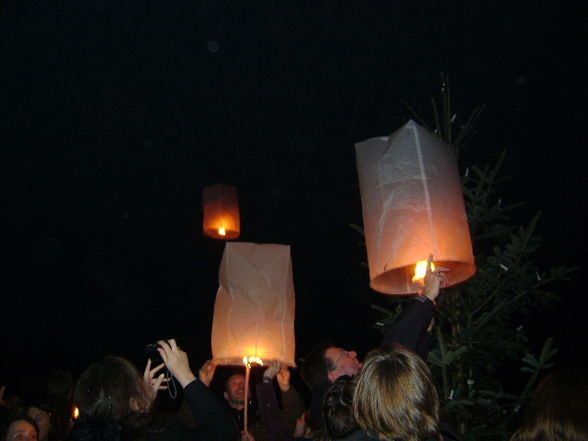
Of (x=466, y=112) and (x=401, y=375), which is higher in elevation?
(x=466, y=112)

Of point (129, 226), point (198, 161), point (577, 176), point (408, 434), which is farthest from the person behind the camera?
point (129, 226)

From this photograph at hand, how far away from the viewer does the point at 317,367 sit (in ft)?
13.6

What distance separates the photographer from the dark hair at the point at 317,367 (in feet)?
13.5

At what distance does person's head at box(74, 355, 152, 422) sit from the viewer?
2465 mm

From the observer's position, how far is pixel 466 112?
10922 mm

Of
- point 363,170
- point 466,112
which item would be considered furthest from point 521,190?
point 363,170

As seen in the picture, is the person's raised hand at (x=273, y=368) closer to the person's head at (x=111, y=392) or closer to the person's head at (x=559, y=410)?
the person's head at (x=111, y=392)

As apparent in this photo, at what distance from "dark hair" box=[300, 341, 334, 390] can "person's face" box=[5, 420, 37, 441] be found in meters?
1.88

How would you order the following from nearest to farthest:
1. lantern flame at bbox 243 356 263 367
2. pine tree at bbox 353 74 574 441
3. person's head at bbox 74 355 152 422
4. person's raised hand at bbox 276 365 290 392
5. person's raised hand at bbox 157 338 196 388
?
person's head at bbox 74 355 152 422, person's raised hand at bbox 157 338 196 388, pine tree at bbox 353 74 574 441, lantern flame at bbox 243 356 263 367, person's raised hand at bbox 276 365 290 392

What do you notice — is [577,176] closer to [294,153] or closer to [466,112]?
[466,112]

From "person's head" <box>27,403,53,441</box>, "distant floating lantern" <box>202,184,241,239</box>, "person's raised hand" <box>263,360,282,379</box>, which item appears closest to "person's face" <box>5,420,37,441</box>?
"person's head" <box>27,403,53,441</box>

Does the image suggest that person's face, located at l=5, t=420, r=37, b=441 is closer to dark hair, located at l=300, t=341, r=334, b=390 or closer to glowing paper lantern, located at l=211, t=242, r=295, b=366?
glowing paper lantern, located at l=211, t=242, r=295, b=366

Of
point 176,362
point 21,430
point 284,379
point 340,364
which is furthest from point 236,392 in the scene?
point 176,362

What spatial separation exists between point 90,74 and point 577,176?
29.6 feet
